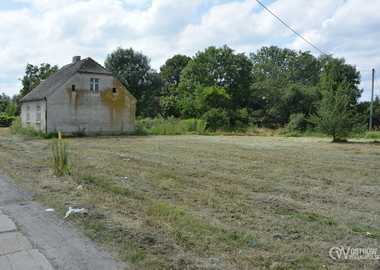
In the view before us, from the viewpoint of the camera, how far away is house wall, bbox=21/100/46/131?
27.8 meters

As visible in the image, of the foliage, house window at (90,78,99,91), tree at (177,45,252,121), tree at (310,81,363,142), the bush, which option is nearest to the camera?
tree at (310,81,363,142)

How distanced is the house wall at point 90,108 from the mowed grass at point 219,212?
59.1 feet

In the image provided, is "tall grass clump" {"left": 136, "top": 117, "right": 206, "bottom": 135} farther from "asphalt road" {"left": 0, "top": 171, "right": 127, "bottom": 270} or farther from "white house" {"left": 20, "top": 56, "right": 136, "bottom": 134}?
"asphalt road" {"left": 0, "top": 171, "right": 127, "bottom": 270}

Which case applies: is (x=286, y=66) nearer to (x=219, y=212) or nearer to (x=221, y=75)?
(x=221, y=75)

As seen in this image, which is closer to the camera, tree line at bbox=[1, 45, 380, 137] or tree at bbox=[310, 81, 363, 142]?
tree at bbox=[310, 81, 363, 142]

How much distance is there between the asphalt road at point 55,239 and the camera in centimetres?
384

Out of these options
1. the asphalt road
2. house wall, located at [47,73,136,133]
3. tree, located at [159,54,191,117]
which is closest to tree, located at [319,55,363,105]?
tree, located at [159,54,191,117]

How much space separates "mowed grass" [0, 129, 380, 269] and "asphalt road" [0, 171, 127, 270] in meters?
0.20

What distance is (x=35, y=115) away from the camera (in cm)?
2953

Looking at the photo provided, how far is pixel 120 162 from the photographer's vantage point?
470 inches

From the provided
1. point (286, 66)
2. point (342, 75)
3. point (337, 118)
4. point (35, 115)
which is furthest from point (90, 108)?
point (286, 66)

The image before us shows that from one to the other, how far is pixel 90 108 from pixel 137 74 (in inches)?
640

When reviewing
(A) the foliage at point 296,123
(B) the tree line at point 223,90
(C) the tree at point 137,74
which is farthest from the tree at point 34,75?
(A) the foliage at point 296,123

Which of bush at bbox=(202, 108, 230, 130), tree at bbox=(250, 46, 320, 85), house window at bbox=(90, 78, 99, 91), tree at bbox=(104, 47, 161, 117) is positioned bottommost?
bush at bbox=(202, 108, 230, 130)
